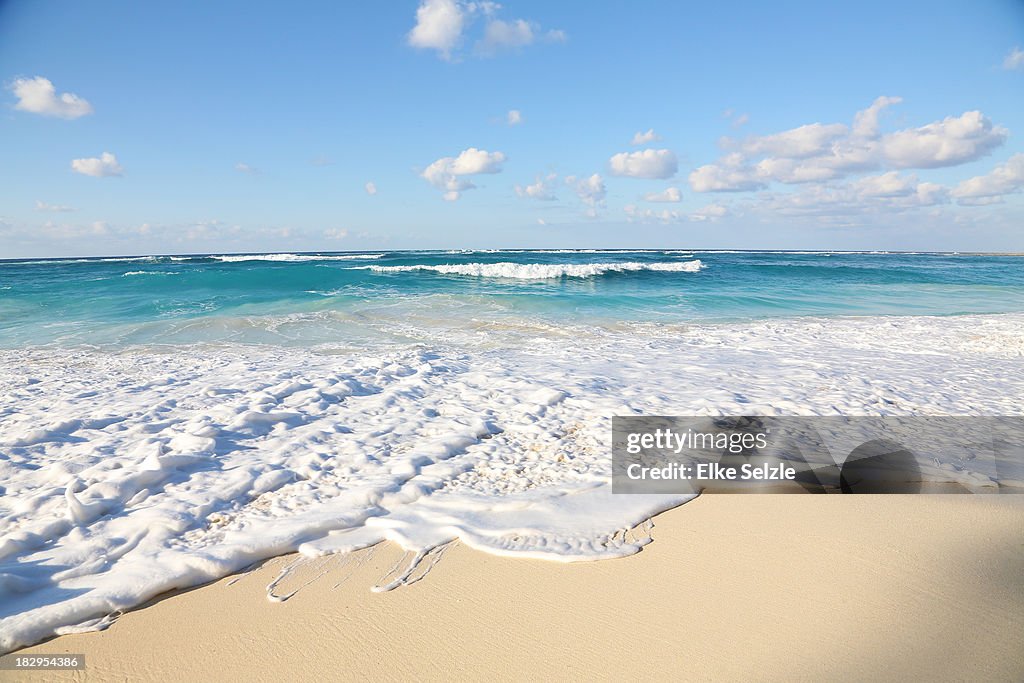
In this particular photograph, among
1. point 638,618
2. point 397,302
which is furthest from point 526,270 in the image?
point 638,618

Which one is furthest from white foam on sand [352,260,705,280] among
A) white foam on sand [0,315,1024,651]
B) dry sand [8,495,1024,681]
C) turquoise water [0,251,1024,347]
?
dry sand [8,495,1024,681]

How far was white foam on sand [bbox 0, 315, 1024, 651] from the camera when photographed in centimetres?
254

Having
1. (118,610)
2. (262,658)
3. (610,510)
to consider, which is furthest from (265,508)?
(610,510)

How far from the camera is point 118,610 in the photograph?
216cm

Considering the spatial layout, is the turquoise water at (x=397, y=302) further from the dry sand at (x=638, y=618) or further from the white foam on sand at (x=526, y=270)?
the dry sand at (x=638, y=618)

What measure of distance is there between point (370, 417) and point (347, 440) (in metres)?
0.56

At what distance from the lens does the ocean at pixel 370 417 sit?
8.45 feet

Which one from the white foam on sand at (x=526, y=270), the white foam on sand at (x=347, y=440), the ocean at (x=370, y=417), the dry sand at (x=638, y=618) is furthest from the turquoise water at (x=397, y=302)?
the dry sand at (x=638, y=618)

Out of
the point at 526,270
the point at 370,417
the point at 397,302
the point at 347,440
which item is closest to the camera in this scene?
the point at 347,440

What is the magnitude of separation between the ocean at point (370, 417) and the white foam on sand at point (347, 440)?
0.02 m

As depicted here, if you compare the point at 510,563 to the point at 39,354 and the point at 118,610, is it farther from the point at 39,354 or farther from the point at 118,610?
the point at 39,354

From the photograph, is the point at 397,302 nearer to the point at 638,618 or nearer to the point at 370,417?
the point at 370,417

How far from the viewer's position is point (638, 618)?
6.68 feet

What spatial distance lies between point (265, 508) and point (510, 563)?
4.96 ft
